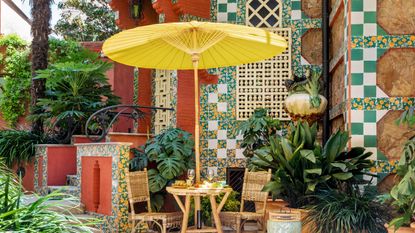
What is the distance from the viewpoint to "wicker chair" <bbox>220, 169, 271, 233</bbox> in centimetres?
768

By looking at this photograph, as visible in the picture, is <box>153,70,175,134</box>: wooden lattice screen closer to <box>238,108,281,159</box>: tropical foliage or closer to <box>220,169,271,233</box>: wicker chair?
<box>238,108,281,159</box>: tropical foliage

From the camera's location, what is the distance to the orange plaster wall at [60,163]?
10789mm

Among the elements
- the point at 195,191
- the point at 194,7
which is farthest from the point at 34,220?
the point at 194,7

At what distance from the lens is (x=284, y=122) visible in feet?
33.6

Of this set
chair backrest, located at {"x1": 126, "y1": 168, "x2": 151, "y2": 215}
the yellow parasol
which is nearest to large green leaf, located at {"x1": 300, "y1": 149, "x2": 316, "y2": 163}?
the yellow parasol

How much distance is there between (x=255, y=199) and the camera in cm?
809

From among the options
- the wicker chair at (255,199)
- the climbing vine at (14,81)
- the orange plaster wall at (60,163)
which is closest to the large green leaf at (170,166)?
the wicker chair at (255,199)

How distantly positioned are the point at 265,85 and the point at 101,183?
3.21 meters

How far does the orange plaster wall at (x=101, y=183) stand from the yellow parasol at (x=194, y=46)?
1.69 meters

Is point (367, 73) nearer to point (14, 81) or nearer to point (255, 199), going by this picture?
point (255, 199)

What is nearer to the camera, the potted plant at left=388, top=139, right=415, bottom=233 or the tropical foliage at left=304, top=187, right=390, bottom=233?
the potted plant at left=388, top=139, right=415, bottom=233

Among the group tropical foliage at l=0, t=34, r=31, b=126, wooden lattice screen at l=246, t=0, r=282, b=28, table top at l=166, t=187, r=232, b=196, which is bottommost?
table top at l=166, t=187, r=232, b=196

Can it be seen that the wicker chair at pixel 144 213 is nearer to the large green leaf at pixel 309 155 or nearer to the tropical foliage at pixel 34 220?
the large green leaf at pixel 309 155

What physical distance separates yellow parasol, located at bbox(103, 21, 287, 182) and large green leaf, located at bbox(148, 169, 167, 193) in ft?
5.67
